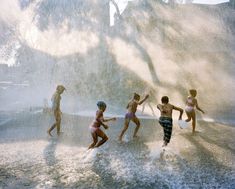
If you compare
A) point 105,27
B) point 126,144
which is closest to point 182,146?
point 126,144

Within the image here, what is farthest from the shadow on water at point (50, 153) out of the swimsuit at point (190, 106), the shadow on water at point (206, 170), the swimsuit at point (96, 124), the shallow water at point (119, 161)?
the swimsuit at point (190, 106)

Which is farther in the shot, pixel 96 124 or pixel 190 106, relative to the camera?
pixel 190 106

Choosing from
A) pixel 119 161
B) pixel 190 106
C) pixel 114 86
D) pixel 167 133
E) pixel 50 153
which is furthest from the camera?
pixel 114 86

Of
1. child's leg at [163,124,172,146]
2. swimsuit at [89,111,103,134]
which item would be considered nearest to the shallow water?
child's leg at [163,124,172,146]

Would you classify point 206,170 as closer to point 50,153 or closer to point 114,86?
point 50,153

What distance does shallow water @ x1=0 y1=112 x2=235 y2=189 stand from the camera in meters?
5.69

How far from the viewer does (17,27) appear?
3447cm

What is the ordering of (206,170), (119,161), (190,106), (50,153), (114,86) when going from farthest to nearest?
(114,86) < (190,106) < (50,153) < (119,161) < (206,170)

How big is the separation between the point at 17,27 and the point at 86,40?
335 inches

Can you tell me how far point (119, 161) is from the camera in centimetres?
701

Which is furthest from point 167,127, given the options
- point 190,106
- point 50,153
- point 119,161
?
point 50,153

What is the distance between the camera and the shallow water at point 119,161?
5690 millimetres

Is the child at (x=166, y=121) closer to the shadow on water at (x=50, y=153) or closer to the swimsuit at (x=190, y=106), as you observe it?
the swimsuit at (x=190, y=106)

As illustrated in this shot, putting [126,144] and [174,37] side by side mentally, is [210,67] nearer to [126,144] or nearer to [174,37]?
[174,37]
